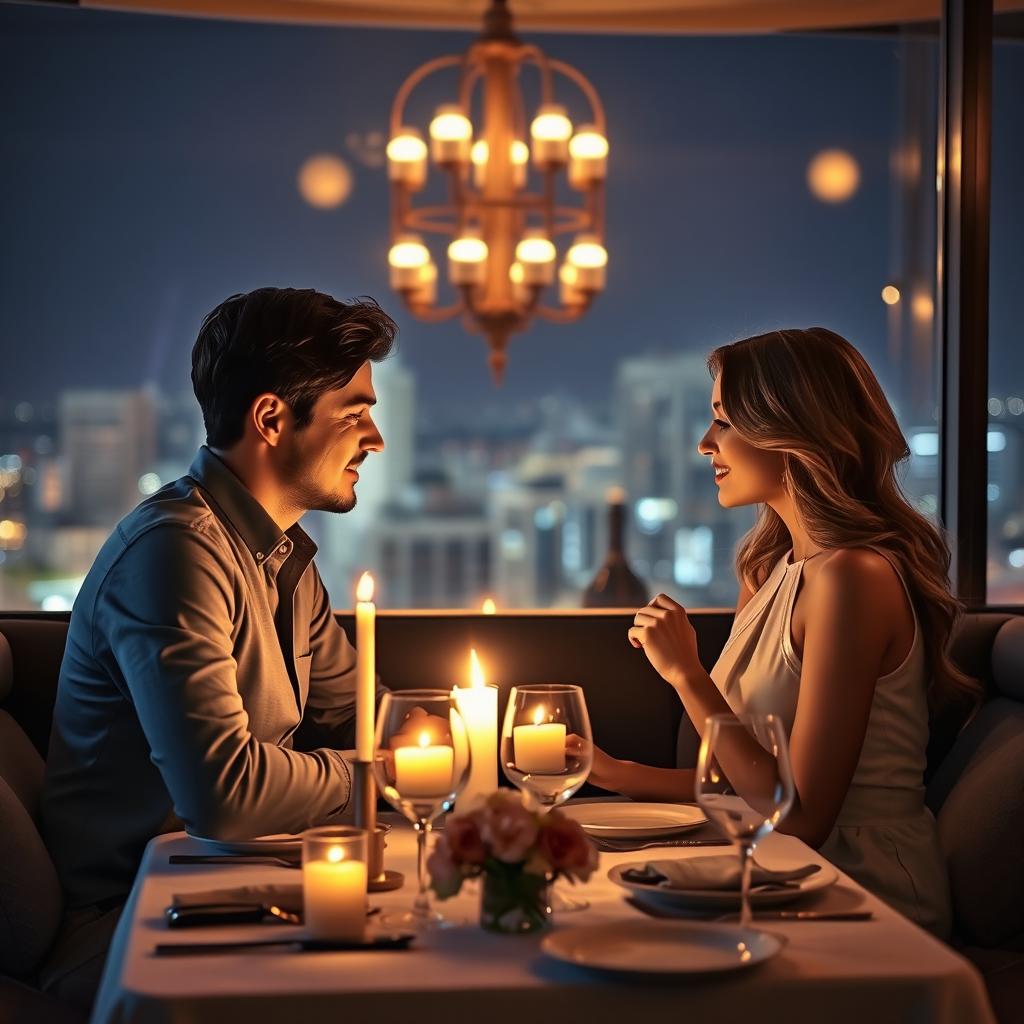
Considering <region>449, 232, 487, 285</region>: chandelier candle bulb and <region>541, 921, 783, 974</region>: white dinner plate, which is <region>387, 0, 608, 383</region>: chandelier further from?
<region>541, 921, 783, 974</region>: white dinner plate

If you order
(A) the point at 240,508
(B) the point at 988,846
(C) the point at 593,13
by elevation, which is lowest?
(B) the point at 988,846

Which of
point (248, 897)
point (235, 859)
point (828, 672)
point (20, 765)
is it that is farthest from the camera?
point (20, 765)

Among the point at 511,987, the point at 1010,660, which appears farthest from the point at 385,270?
the point at 511,987

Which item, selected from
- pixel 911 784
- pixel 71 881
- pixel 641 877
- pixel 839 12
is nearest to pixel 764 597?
pixel 911 784

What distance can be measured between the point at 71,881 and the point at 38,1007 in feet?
0.68

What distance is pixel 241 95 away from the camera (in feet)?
21.0

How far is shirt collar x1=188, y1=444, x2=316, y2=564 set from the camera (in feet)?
6.06

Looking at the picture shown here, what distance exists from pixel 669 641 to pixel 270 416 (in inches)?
25.1

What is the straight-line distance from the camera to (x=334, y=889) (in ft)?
3.63

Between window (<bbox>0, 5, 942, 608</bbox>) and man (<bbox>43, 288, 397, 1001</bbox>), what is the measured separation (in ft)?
11.6

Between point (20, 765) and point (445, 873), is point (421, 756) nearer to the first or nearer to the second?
point (445, 873)

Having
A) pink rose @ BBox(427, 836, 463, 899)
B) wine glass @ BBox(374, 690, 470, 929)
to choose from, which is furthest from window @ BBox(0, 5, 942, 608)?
pink rose @ BBox(427, 836, 463, 899)

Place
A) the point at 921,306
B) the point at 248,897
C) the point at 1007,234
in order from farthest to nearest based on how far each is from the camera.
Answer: the point at 921,306 → the point at 1007,234 → the point at 248,897

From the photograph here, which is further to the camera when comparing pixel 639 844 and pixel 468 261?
pixel 468 261
